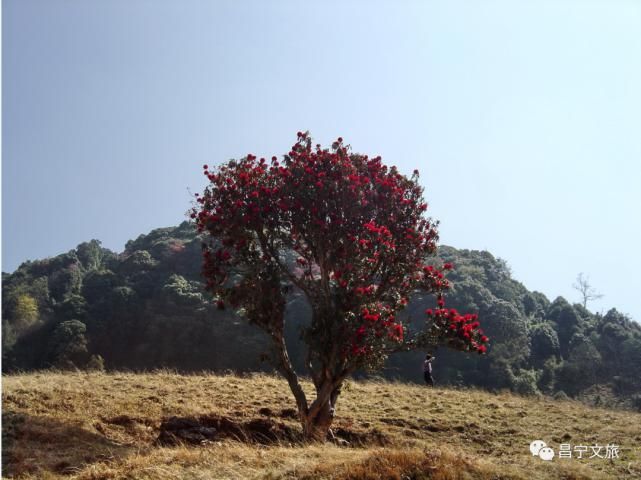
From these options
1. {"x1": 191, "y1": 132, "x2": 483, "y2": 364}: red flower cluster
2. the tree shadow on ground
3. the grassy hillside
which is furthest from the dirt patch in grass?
{"x1": 191, "y1": 132, "x2": 483, "y2": 364}: red flower cluster

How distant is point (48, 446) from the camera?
36.4ft

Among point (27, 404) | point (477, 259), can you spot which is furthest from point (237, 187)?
point (477, 259)

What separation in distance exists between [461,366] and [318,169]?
115 ft

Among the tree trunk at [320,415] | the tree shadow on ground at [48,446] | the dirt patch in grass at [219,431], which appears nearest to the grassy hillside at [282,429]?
the tree shadow on ground at [48,446]

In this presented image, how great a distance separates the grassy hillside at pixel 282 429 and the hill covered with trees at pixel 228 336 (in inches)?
871

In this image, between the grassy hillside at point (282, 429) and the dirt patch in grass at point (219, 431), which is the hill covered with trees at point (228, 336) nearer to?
the grassy hillside at point (282, 429)

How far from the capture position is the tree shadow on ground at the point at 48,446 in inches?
388

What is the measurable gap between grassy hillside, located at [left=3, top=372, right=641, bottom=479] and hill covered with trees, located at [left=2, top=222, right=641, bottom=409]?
2212 cm

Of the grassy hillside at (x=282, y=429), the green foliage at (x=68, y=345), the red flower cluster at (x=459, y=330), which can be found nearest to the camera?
the grassy hillside at (x=282, y=429)

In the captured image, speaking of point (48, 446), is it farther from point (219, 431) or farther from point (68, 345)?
point (68, 345)

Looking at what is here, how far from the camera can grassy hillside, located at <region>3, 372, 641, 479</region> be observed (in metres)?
9.07

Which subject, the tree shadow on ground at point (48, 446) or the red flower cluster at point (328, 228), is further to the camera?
the red flower cluster at point (328, 228)

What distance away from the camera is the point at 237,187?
13.3 meters

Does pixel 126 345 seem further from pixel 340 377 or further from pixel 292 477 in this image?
pixel 292 477
